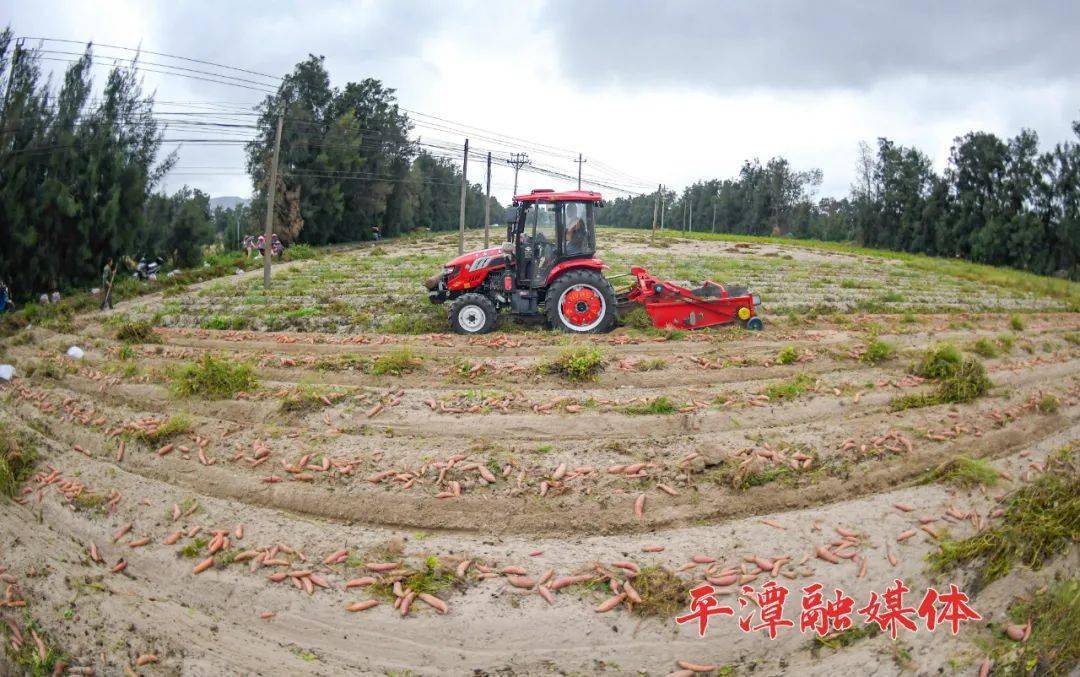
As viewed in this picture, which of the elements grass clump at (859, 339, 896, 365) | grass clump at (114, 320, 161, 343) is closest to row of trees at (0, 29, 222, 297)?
grass clump at (114, 320, 161, 343)

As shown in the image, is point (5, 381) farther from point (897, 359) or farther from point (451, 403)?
point (897, 359)

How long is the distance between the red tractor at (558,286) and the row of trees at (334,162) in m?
30.9

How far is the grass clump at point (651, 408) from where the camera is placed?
26.0 feet

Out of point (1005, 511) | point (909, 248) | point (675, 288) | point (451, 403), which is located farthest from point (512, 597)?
point (909, 248)

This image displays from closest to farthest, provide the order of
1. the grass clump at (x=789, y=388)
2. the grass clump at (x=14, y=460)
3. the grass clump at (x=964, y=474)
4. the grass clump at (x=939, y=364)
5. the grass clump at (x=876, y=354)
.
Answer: the grass clump at (x=964, y=474)
the grass clump at (x=14, y=460)
the grass clump at (x=789, y=388)
the grass clump at (x=939, y=364)
the grass clump at (x=876, y=354)

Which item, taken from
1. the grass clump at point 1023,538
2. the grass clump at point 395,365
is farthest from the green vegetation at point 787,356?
the grass clump at point 395,365

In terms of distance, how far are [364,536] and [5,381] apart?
771cm

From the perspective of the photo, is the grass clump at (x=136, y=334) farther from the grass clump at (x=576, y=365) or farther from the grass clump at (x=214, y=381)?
the grass clump at (x=576, y=365)

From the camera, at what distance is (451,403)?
812 centimetres

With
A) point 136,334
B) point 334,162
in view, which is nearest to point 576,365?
point 136,334

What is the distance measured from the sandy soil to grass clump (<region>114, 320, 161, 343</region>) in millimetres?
3075

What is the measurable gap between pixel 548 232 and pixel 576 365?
393cm

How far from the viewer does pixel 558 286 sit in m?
12.4

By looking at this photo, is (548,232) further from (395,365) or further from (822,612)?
(822,612)
